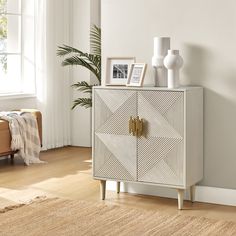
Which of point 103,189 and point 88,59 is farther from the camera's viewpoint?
point 88,59

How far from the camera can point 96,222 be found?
14.7ft

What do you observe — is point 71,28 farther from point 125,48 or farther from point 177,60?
point 177,60

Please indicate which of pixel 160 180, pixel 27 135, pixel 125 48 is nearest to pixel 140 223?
pixel 160 180

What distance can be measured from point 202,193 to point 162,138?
62cm

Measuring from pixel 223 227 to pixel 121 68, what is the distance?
1670 millimetres

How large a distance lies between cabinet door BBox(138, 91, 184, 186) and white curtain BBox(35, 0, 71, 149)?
3.09 m

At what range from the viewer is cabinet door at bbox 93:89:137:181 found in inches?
197

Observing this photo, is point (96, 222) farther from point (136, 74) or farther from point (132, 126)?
point (136, 74)

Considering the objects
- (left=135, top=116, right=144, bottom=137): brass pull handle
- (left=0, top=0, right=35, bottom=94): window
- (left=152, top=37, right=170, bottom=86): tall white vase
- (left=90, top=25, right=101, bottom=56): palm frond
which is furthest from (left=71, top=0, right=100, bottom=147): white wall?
(left=135, top=116, right=144, bottom=137): brass pull handle

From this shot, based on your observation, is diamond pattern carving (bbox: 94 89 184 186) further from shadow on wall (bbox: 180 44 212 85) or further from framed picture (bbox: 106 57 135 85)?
shadow on wall (bbox: 180 44 212 85)

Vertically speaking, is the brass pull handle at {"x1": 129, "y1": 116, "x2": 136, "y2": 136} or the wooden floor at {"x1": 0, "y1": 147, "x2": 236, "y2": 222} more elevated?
the brass pull handle at {"x1": 129, "y1": 116, "x2": 136, "y2": 136}

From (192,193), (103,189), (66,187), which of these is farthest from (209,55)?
(66,187)

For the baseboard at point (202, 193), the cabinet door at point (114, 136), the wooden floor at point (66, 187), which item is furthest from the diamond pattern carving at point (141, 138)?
the baseboard at point (202, 193)

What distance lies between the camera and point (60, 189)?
5.58 meters
